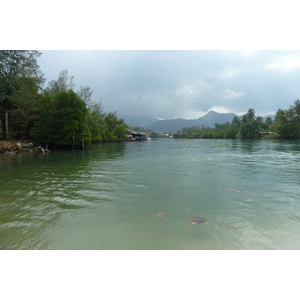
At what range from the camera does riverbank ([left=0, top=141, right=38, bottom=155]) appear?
21234mm

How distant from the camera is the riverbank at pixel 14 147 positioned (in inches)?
836

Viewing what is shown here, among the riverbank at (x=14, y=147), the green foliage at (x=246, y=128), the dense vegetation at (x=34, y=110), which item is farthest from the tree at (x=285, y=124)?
the riverbank at (x=14, y=147)

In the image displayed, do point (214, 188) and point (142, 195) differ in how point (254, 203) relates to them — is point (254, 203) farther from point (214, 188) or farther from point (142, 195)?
point (142, 195)

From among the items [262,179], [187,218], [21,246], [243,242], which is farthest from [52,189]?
[262,179]

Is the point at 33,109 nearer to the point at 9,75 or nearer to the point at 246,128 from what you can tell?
the point at 9,75

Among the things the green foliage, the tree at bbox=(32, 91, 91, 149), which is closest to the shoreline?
the tree at bbox=(32, 91, 91, 149)

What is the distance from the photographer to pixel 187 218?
5043mm

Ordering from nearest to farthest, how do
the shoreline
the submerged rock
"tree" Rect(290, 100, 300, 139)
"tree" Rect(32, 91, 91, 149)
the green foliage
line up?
the submerged rock → the shoreline → "tree" Rect(32, 91, 91, 149) → "tree" Rect(290, 100, 300, 139) → the green foliage

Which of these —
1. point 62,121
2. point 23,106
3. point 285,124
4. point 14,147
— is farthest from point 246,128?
point 14,147

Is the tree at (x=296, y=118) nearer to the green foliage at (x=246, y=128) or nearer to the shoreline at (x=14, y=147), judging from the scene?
the green foliage at (x=246, y=128)

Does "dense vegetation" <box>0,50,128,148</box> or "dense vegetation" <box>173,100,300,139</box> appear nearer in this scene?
"dense vegetation" <box>0,50,128,148</box>

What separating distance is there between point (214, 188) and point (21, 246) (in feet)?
21.3

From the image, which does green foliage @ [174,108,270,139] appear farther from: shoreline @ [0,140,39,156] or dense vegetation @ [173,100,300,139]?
shoreline @ [0,140,39,156]

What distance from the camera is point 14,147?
23.0 metres
